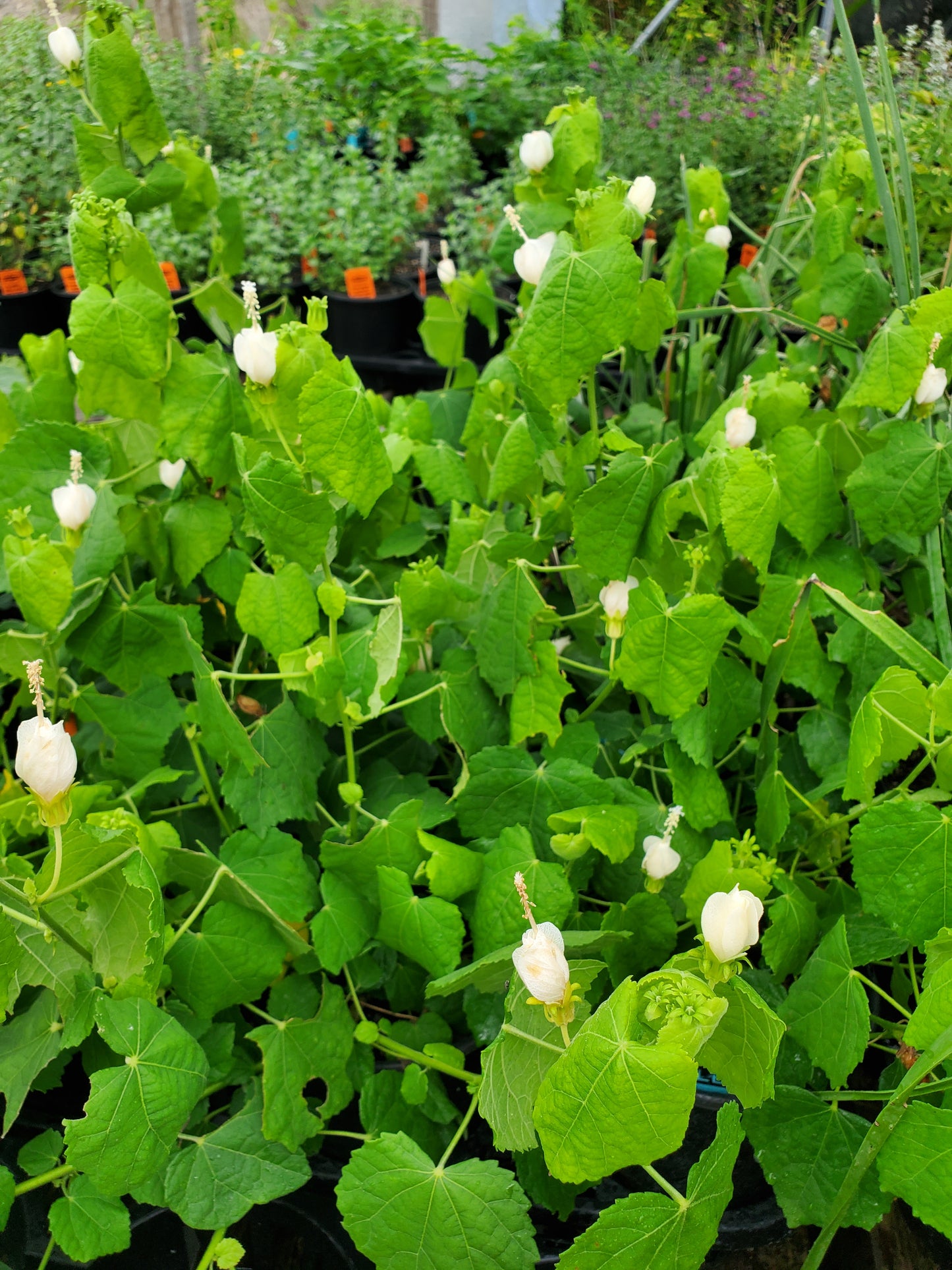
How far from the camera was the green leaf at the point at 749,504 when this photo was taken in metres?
0.87

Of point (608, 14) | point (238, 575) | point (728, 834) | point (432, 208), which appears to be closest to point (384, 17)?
point (608, 14)

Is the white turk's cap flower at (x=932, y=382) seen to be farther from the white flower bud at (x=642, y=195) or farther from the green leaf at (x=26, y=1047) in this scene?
the green leaf at (x=26, y=1047)

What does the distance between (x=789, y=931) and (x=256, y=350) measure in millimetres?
696

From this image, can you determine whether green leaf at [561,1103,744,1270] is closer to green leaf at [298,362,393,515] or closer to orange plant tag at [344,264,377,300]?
green leaf at [298,362,393,515]

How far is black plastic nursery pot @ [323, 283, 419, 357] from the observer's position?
2996 mm

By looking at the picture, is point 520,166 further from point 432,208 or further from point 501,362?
point 501,362

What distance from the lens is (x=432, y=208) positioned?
3.39 meters

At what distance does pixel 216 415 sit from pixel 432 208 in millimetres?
2672

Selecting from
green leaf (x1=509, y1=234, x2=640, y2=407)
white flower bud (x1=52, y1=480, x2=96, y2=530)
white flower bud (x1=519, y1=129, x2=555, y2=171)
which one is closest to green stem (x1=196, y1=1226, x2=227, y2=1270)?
white flower bud (x1=52, y1=480, x2=96, y2=530)

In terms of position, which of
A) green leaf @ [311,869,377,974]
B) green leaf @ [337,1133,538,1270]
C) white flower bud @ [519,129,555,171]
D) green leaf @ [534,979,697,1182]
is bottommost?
green leaf @ [337,1133,538,1270]

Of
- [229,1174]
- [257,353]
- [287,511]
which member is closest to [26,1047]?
[229,1174]

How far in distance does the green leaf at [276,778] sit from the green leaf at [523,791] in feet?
0.53

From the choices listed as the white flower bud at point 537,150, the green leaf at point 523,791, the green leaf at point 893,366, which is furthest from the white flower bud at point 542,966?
the white flower bud at point 537,150

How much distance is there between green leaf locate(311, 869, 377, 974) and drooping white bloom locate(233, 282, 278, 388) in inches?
19.0
